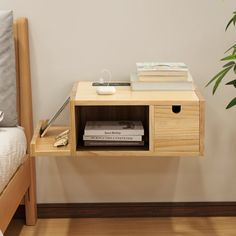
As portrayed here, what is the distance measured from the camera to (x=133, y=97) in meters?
2.18

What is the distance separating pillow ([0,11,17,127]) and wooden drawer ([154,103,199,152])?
69cm

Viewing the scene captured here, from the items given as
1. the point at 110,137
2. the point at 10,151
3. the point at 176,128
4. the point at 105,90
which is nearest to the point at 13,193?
the point at 10,151

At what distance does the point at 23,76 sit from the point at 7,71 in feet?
0.41

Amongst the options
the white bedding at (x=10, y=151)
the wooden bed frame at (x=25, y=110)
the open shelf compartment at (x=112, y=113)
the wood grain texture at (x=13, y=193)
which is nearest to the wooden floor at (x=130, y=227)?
the wooden bed frame at (x=25, y=110)

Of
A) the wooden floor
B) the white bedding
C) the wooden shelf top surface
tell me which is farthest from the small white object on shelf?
the wooden floor

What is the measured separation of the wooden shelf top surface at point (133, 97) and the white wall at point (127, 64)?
0.30 metres

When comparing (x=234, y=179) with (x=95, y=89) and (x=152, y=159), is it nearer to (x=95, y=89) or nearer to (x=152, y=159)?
(x=152, y=159)

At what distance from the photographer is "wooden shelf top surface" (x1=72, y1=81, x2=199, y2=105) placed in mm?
2127

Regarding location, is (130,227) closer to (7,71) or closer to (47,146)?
(47,146)

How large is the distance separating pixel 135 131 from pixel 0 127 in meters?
0.64

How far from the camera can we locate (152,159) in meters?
2.66

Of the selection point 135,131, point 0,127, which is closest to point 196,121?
point 135,131

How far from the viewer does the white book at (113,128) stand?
2.24 metres

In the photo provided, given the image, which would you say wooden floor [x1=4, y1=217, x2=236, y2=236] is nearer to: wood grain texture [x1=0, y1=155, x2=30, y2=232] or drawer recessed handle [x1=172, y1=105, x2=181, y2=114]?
wood grain texture [x1=0, y1=155, x2=30, y2=232]
